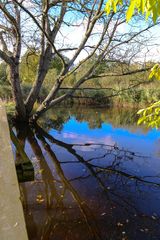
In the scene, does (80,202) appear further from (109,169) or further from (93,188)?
(109,169)

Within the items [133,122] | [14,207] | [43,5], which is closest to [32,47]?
[43,5]

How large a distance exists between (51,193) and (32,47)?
21.7 ft

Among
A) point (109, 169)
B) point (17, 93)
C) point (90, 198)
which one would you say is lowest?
point (109, 169)

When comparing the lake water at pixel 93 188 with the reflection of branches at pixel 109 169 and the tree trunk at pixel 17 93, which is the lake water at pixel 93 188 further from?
the tree trunk at pixel 17 93

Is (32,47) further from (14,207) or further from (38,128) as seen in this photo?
(14,207)

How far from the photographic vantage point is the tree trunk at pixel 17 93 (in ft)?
30.8

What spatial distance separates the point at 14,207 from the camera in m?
0.97

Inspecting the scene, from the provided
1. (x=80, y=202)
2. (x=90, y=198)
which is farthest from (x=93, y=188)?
(x=80, y=202)

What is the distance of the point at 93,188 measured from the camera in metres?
4.90

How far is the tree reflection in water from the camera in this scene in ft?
11.6

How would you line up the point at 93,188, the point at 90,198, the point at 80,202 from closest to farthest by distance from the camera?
1. the point at 80,202
2. the point at 90,198
3. the point at 93,188

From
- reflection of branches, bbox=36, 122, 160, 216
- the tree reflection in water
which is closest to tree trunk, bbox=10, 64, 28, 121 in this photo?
reflection of branches, bbox=36, 122, 160, 216

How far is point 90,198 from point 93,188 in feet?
1.49

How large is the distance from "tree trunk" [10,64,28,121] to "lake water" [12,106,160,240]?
1.37m
